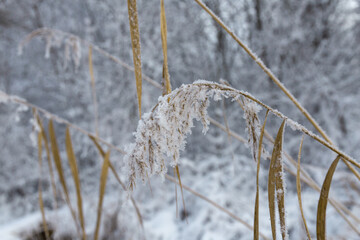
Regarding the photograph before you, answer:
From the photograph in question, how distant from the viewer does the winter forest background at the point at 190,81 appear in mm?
2922

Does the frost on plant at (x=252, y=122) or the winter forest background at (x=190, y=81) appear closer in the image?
the frost on plant at (x=252, y=122)

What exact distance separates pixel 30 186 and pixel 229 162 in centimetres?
421

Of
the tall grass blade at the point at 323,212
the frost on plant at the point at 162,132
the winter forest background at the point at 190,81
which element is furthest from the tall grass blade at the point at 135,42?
the winter forest background at the point at 190,81

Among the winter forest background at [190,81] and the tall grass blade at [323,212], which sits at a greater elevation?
the winter forest background at [190,81]

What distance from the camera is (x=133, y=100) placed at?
4.16 metres

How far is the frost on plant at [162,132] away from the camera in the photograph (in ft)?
1.11

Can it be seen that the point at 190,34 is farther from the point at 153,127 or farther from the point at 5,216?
the point at 5,216

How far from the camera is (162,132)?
337mm

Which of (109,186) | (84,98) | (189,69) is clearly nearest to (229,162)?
(189,69)

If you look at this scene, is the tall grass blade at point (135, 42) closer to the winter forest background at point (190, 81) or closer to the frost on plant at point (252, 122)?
the frost on plant at point (252, 122)

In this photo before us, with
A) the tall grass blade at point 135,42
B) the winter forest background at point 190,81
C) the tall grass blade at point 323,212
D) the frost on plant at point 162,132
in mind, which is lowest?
the tall grass blade at point 323,212

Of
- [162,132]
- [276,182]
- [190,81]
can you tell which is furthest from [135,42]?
[190,81]

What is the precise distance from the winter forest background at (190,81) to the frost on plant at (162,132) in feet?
6.41

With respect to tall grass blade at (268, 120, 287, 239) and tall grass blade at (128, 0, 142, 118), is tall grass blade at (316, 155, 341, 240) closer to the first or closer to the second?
tall grass blade at (268, 120, 287, 239)
